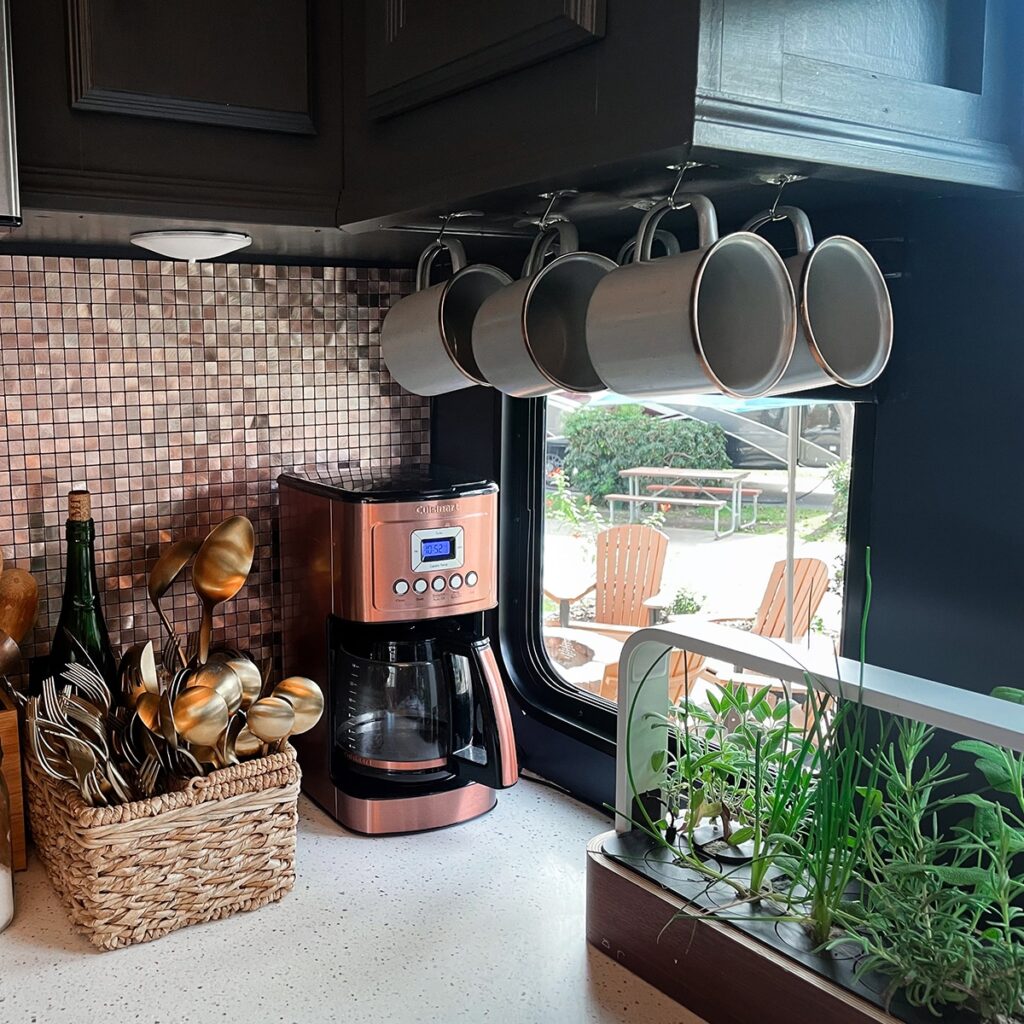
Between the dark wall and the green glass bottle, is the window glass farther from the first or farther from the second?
the green glass bottle

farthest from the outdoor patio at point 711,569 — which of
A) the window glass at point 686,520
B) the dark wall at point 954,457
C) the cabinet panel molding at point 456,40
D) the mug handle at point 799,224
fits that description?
the cabinet panel molding at point 456,40

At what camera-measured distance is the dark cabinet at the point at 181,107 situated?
35.8 inches

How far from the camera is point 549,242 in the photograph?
1.02 metres

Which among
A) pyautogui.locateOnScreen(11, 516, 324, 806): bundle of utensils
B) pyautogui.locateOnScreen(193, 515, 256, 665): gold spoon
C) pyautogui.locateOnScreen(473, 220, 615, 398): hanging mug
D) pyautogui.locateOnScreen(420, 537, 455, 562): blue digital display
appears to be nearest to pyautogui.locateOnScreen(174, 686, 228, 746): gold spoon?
pyautogui.locateOnScreen(11, 516, 324, 806): bundle of utensils

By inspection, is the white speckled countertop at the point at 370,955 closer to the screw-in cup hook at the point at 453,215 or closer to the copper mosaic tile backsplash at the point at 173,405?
the copper mosaic tile backsplash at the point at 173,405

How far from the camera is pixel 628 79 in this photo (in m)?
0.71

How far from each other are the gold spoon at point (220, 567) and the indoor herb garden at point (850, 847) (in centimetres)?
51

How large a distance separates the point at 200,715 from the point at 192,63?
1.95ft

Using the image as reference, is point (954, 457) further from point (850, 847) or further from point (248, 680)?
point (248, 680)

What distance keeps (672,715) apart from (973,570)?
377 millimetres

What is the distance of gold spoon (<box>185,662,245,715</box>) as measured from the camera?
1.12 metres

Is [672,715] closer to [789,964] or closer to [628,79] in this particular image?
[789,964]

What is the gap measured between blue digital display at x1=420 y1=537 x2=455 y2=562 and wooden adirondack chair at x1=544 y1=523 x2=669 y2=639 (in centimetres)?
28

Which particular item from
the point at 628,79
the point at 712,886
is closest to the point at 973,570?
the point at 712,886
